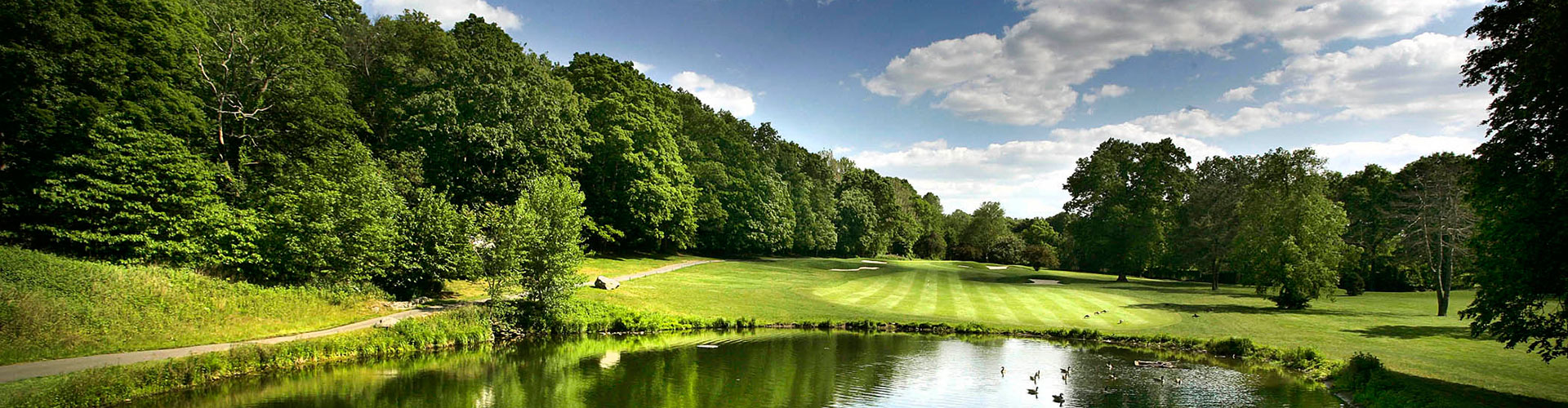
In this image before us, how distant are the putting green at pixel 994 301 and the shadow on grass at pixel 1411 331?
6.55 m

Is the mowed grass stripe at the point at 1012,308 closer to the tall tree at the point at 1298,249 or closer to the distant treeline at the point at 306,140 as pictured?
the tall tree at the point at 1298,249

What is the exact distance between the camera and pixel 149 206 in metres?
20.8

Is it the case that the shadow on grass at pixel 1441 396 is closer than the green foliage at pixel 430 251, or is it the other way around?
the shadow on grass at pixel 1441 396

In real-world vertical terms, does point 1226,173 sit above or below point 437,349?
above

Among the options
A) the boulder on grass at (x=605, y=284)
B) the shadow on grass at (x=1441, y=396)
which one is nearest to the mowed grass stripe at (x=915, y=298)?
the boulder on grass at (x=605, y=284)

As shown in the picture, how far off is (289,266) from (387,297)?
322 centimetres

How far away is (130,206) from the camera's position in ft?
67.1

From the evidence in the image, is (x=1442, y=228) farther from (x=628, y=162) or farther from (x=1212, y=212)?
(x=628, y=162)

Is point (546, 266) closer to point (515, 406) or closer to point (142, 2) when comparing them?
point (515, 406)

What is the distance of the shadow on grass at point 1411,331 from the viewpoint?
23.9m

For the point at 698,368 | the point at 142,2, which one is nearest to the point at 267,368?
the point at 698,368

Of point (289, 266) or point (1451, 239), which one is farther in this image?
point (1451, 239)

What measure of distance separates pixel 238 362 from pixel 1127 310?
34.6 meters

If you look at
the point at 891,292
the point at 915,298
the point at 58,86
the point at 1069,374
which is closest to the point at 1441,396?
the point at 1069,374
